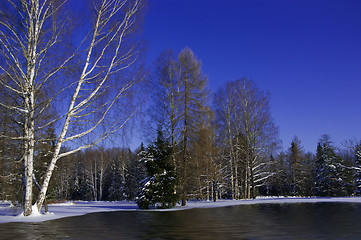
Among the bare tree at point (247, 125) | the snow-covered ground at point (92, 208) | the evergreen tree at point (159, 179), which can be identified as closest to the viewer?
the snow-covered ground at point (92, 208)

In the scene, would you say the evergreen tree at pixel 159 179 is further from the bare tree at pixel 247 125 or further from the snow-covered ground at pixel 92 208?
the bare tree at pixel 247 125

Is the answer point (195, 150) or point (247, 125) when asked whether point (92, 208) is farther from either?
point (247, 125)

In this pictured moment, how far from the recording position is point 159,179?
18812mm

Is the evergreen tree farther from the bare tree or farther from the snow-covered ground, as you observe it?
the bare tree

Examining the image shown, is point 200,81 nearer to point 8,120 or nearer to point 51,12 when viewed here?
point 51,12

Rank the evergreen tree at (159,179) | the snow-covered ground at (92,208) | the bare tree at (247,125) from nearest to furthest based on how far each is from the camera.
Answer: the snow-covered ground at (92,208) < the evergreen tree at (159,179) < the bare tree at (247,125)

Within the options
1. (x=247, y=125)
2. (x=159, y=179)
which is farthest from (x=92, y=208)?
(x=247, y=125)

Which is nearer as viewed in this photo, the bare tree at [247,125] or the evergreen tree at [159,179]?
the evergreen tree at [159,179]

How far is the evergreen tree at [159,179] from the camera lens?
1858 cm

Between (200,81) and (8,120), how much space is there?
13258 mm

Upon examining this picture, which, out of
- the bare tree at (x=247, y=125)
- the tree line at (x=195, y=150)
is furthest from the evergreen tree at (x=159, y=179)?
the bare tree at (x=247, y=125)

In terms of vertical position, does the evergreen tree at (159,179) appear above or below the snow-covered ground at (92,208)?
above

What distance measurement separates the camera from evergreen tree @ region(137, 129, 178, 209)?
18578 millimetres

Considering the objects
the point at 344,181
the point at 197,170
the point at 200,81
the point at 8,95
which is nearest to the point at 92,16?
the point at 8,95
